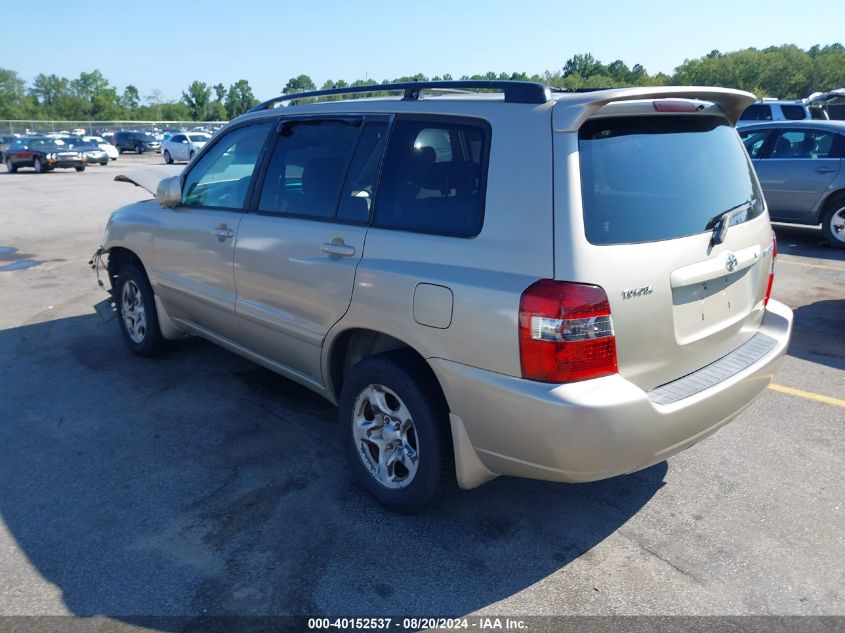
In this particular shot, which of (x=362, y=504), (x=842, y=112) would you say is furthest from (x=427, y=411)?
(x=842, y=112)

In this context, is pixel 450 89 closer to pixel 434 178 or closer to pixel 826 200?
pixel 434 178

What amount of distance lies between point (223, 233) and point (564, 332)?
2.48 m

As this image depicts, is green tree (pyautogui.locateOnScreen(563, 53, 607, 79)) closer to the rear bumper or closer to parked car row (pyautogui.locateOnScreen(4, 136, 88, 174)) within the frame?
parked car row (pyautogui.locateOnScreen(4, 136, 88, 174))

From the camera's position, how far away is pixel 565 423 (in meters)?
2.52

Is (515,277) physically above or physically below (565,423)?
above

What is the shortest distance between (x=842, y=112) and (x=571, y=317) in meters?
23.2

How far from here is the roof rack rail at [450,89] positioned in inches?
109

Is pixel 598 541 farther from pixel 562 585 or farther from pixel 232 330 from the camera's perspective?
pixel 232 330

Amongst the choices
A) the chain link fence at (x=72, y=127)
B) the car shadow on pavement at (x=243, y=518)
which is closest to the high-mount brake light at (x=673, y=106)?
the car shadow on pavement at (x=243, y=518)

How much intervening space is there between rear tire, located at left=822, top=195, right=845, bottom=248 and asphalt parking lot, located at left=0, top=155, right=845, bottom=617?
19.2ft

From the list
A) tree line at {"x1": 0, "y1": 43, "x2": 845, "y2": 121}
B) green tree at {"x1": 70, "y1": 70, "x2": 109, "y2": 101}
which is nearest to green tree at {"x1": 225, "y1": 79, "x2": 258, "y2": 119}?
tree line at {"x1": 0, "y1": 43, "x2": 845, "y2": 121}

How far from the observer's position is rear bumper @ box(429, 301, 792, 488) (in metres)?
2.53

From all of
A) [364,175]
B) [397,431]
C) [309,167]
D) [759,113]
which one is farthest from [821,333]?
[759,113]

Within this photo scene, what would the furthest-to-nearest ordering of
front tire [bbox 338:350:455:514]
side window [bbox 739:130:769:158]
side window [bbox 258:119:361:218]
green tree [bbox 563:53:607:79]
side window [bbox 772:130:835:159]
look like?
green tree [bbox 563:53:607:79] → side window [bbox 739:130:769:158] → side window [bbox 772:130:835:159] → side window [bbox 258:119:361:218] → front tire [bbox 338:350:455:514]
